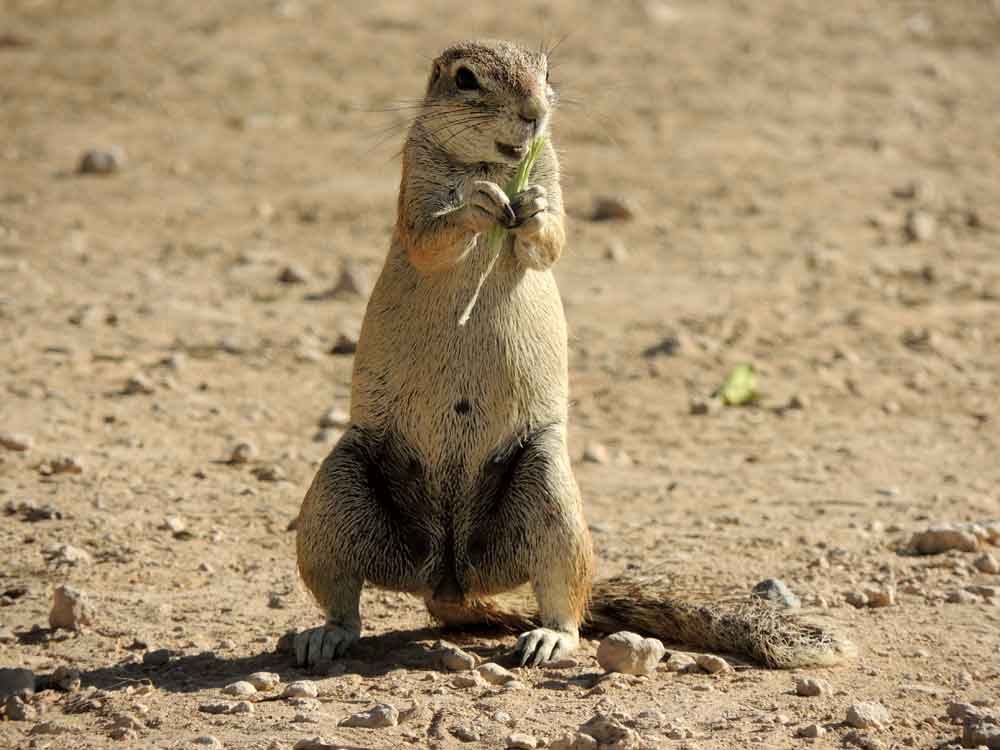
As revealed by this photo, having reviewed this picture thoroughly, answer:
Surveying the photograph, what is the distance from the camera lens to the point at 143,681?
4777 millimetres

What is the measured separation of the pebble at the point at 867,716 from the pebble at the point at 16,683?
2.36 m

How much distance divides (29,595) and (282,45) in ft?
30.2

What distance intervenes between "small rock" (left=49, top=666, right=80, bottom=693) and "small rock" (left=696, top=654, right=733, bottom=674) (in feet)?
6.16

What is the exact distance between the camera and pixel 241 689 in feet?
15.1

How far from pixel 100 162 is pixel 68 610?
6748 millimetres

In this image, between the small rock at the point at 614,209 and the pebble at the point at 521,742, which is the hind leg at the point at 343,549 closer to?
the pebble at the point at 521,742

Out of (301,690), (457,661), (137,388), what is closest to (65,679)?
(301,690)

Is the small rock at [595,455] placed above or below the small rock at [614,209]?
below

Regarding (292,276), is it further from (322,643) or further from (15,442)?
(322,643)

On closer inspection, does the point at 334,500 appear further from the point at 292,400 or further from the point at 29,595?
the point at 292,400

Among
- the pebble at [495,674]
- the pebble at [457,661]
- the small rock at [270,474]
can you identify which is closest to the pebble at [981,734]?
the pebble at [495,674]

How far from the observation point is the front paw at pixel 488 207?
4.85m

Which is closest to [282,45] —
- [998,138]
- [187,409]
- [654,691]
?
[998,138]

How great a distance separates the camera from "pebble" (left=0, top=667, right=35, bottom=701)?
15.3ft
